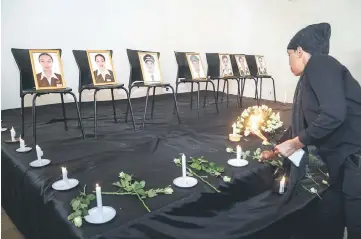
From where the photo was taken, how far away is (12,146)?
7.12 feet

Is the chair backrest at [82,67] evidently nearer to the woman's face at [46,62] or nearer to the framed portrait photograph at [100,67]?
the framed portrait photograph at [100,67]

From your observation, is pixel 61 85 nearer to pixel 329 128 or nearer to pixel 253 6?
pixel 329 128

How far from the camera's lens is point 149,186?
156 cm

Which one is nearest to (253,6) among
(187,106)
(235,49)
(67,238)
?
(235,49)

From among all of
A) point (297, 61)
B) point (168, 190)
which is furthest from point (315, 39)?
A: point (168, 190)

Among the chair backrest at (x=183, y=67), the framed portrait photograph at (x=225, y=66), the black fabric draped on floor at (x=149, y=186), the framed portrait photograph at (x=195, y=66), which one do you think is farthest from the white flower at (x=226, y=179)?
the framed portrait photograph at (x=225, y=66)

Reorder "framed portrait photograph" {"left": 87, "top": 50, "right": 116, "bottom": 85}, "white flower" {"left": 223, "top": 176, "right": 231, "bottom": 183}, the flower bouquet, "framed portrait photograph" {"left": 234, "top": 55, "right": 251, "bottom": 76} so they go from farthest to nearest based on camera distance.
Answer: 1. "framed portrait photograph" {"left": 234, "top": 55, "right": 251, "bottom": 76}
2. "framed portrait photograph" {"left": 87, "top": 50, "right": 116, "bottom": 85}
3. the flower bouquet
4. "white flower" {"left": 223, "top": 176, "right": 231, "bottom": 183}

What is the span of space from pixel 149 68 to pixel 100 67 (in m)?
0.53

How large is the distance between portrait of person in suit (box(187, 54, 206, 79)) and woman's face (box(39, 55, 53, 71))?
174 cm

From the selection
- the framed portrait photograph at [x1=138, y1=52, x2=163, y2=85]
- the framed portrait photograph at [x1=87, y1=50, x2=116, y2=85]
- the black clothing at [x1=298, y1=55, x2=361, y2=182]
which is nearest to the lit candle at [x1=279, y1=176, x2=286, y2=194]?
the black clothing at [x1=298, y1=55, x2=361, y2=182]

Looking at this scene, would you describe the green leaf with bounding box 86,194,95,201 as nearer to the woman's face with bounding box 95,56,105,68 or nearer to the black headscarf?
the black headscarf

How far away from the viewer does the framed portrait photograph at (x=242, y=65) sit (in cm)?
448

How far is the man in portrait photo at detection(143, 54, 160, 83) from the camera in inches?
116

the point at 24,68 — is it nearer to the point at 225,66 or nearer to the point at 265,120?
the point at 265,120
